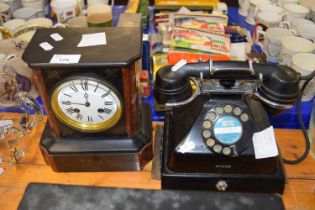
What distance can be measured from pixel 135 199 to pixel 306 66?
1.91 ft

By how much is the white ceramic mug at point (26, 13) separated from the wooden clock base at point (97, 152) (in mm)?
663

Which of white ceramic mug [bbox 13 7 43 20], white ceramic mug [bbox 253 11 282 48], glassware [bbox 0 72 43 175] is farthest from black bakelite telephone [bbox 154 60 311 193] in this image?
white ceramic mug [bbox 13 7 43 20]

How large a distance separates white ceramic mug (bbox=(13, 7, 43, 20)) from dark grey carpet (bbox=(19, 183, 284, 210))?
796 millimetres

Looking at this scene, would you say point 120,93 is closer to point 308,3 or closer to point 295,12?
point 295,12

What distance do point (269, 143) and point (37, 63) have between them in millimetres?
484

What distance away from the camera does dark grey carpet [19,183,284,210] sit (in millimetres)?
698

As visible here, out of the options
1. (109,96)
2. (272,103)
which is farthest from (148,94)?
(272,103)

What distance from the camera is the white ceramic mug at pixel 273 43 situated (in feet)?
3.54

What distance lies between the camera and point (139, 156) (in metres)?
0.80

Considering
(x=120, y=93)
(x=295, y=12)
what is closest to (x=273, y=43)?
(x=295, y=12)

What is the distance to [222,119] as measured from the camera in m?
0.72

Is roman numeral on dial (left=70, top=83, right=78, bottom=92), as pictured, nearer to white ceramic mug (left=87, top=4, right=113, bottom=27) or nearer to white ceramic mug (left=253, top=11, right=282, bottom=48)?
white ceramic mug (left=87, top=4, right=113, bottom=27)

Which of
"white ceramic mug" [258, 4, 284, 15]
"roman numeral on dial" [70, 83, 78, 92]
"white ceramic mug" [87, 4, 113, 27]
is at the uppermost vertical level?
"roman numeral on dial" [70, 83, 78, 92]

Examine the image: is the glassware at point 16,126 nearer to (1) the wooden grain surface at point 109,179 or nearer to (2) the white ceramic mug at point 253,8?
(1) the wooden grain surface at point 109,179
